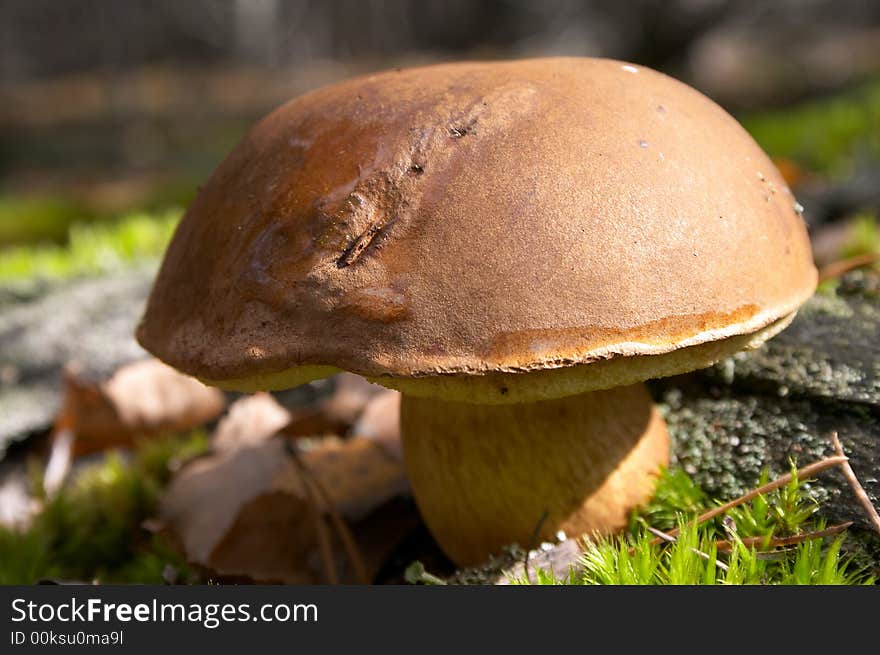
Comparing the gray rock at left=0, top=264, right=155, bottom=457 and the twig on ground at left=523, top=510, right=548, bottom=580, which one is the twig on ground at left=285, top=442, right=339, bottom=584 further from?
the gray rock at left=0, top=264, right=155, bottom=457

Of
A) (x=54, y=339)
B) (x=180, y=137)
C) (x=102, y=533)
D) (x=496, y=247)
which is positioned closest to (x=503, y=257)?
(x=496, y=247)

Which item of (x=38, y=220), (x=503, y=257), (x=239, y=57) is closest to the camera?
(x=503, y=257)

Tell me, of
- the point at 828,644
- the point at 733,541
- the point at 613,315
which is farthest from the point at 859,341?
the point at 613,315

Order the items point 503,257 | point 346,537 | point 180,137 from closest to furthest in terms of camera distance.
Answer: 1. point 503,257
2. point 346,537
3. point 180,137

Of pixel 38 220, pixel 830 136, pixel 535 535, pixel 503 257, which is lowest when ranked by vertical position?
pixel 38 220

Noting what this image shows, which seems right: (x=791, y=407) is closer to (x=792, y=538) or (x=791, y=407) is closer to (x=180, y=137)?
(x=792, y=538)

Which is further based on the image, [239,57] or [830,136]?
[239,57]

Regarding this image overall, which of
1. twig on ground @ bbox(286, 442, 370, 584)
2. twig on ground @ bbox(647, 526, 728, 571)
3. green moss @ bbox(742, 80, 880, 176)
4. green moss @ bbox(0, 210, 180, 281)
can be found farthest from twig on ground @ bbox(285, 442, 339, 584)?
green moss @ bbox(742, 80, 880, 176)
